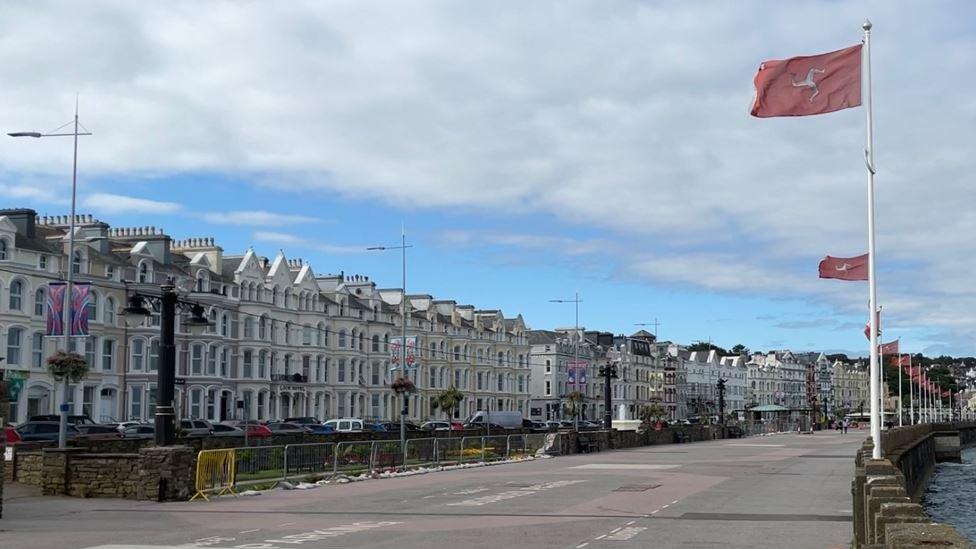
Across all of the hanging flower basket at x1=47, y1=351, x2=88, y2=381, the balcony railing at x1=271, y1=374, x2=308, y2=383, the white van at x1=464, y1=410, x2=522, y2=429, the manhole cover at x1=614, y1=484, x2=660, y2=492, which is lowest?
the white van at x1=464, y1=410, x2=522, y2=429

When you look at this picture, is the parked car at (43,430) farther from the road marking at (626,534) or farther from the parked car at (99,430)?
the road marking at (626,534)

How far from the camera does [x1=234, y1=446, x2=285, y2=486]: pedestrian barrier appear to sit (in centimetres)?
2991

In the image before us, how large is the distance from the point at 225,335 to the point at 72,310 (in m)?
36.3

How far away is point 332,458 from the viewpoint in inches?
1359

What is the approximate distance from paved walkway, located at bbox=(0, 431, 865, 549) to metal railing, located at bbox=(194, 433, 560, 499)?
3.92ft

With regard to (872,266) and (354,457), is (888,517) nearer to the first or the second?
(872,266)

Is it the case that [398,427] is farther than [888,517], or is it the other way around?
[398,427]

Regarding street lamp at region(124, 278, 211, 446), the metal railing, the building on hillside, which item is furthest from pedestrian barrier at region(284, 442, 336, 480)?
the building on hillside

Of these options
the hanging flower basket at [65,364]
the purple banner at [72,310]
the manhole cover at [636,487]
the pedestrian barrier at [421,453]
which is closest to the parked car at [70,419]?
the purple banner at [72,310]

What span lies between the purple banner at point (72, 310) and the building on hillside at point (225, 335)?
35.3 ft

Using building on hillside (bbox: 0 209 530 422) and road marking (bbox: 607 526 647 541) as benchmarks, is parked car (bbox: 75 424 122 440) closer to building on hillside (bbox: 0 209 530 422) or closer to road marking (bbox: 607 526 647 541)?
building on hillside (bbox: 0 209 530 422)

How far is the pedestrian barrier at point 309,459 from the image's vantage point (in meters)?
31.8

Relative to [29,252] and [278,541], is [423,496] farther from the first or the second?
[29,252]

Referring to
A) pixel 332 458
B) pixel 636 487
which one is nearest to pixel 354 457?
pixel 332 458
